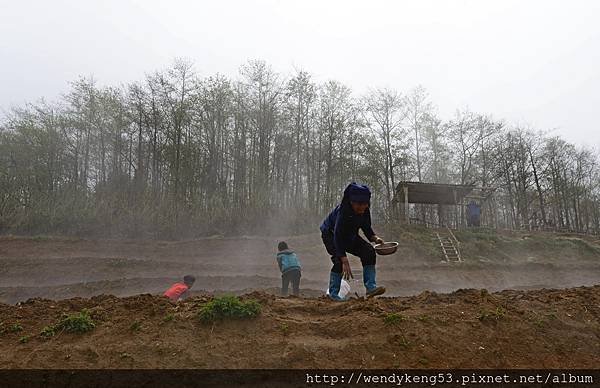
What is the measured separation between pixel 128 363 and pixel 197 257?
15.6m

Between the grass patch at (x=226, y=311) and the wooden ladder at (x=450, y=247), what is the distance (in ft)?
56.1

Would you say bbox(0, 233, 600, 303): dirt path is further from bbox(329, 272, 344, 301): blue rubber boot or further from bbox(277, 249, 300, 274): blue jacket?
bbox(329, 272, 344, 301): blue rubber boot

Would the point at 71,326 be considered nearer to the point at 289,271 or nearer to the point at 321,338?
the point at 321,338

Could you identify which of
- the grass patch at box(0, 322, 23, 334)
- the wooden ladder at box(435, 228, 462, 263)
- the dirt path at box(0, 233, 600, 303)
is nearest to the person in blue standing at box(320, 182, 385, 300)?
the grass patch at box(0, 322, 23, 334)

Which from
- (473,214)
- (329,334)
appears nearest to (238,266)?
(329,334)

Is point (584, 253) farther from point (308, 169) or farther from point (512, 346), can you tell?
point (512, 346)

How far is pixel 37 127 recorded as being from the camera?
85.3 feet

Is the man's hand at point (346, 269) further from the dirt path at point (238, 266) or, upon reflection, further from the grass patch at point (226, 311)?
the dirt path at point (238, 266)

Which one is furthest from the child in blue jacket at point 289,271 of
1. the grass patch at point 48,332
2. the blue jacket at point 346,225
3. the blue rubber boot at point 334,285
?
Answer: the grass patch at point 48,332

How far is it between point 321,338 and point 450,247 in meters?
18.7

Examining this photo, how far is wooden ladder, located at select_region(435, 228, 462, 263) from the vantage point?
20.0 meters

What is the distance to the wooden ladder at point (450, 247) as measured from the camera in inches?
786

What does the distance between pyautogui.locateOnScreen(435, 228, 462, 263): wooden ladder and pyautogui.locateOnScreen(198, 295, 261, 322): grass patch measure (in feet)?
56.1

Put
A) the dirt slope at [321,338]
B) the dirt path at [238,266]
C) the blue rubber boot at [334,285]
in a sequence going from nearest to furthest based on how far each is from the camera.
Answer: the dirt slope at [321,338] < the blue rubber boot at [334,285] < the dirt path at [238,266]
